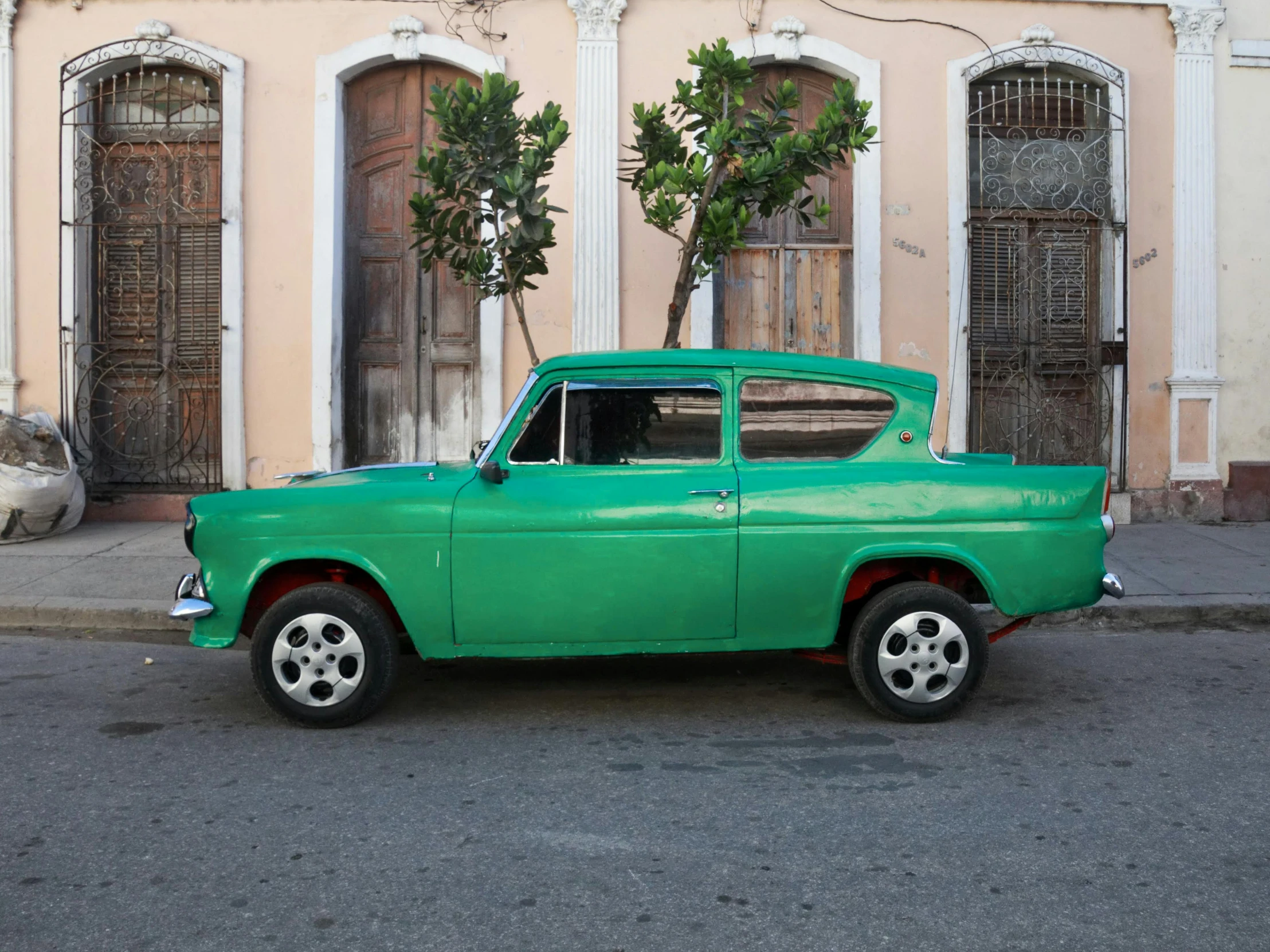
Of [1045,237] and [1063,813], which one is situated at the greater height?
[1045,237]

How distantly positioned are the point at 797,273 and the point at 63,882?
27.7 ft

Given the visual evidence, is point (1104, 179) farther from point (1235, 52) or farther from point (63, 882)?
point (63, 882)

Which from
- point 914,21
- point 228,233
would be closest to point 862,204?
point 914,21

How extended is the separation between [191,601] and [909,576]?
3.08 meters

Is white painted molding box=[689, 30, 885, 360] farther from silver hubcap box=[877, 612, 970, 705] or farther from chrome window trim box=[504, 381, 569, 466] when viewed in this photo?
silver hubcap box=[877, 612, 970, 705]

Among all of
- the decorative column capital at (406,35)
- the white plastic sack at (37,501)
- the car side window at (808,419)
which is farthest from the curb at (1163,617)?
the white plastic sack at (37,501)

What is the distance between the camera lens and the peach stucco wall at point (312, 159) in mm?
10359

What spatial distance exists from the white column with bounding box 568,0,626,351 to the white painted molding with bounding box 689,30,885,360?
2.61 ft

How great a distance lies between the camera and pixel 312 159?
1038 centimetres

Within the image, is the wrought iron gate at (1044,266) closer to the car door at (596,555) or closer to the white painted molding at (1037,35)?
the white painted molding at (1037,35)

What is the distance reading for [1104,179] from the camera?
422 inches

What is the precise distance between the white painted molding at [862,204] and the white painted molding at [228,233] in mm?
3954

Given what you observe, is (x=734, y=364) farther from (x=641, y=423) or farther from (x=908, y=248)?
(x=908, y=248)

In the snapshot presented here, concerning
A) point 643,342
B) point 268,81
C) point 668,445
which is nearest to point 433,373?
point 643,342
